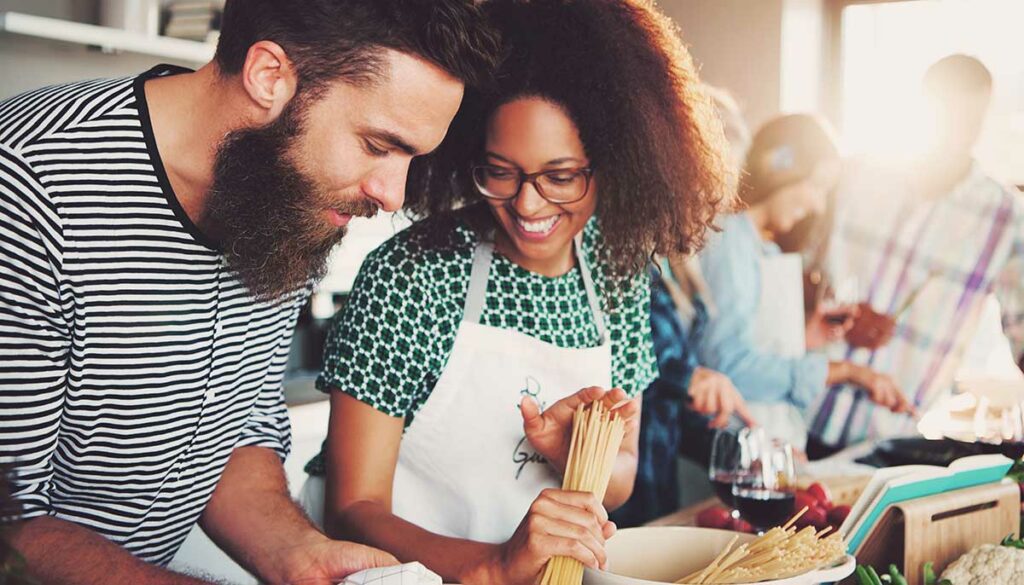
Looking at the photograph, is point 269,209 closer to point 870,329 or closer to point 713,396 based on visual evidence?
point 713,396

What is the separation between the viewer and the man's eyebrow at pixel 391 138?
1438 mm

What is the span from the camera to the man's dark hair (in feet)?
4.61

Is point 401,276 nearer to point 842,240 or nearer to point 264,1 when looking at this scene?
point 264,1

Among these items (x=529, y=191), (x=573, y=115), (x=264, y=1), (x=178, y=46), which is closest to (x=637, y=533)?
(x=529, y=191)

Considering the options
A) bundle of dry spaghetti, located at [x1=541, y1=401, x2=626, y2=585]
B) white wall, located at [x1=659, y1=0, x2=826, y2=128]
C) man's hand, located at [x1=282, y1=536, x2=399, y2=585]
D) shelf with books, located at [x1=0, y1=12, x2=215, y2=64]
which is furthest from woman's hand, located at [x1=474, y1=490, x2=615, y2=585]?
white wall, located at [x1=659, y1=0, x2=826, y2=128]

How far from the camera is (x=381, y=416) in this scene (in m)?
1.72

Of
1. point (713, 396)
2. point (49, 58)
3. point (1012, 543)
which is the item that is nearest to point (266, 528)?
point (1012, 543)

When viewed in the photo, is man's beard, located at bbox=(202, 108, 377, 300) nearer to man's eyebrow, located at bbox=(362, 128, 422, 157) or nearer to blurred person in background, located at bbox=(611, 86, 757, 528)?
man's eyebrow, located at bbox=(362, 128, 422, 157)

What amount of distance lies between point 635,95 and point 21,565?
135cm

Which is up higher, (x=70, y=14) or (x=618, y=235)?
(x=70, y=14)

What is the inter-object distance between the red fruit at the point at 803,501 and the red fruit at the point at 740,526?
3.4 inches

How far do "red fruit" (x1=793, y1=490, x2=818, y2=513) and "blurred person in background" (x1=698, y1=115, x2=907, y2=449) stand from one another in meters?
1.89

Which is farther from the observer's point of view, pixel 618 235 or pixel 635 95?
pixel 618 235

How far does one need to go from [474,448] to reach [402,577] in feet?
2.14
